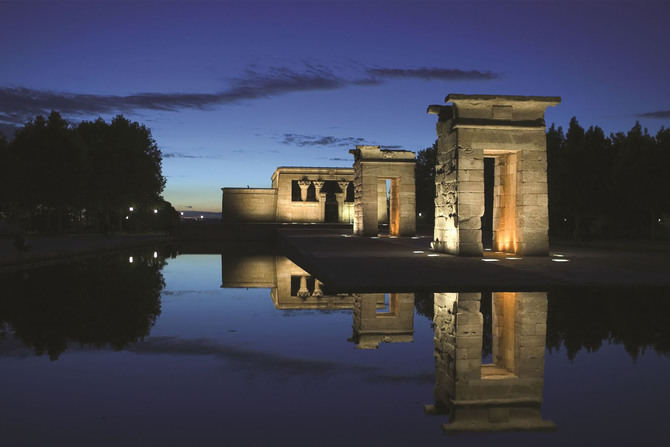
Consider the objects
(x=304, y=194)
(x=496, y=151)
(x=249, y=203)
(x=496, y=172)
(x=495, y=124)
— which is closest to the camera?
(x=495, y=124)

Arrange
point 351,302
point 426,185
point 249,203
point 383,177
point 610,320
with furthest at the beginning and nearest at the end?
point 426,185 < point 249,203 < point 383,177 < point 351,302 < point 610,320

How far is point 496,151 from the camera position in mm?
17703

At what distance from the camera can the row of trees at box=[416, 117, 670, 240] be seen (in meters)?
33.8

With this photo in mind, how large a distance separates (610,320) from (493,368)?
10.7 ft

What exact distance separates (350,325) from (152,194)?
4200cm

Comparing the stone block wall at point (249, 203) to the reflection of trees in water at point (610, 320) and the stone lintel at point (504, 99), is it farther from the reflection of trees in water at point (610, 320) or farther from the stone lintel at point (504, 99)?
the reflection of trees in water at point (610, 320)

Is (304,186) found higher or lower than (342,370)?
higher

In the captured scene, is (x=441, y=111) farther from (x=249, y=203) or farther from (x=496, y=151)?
(x=249, y=203)

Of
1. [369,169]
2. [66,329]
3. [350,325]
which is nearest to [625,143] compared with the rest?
[369,169]

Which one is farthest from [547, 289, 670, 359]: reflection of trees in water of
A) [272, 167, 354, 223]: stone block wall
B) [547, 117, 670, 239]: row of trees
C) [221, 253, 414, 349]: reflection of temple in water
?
[272, 167, 354, 223]: stone block wall

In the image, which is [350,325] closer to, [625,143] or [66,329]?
[66,329]

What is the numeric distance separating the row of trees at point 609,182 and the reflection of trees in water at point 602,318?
27.4 meters

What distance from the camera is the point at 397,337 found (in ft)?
22.8

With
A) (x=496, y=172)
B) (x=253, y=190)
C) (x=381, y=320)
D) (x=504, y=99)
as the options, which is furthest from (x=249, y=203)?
(x=381, y=320)
